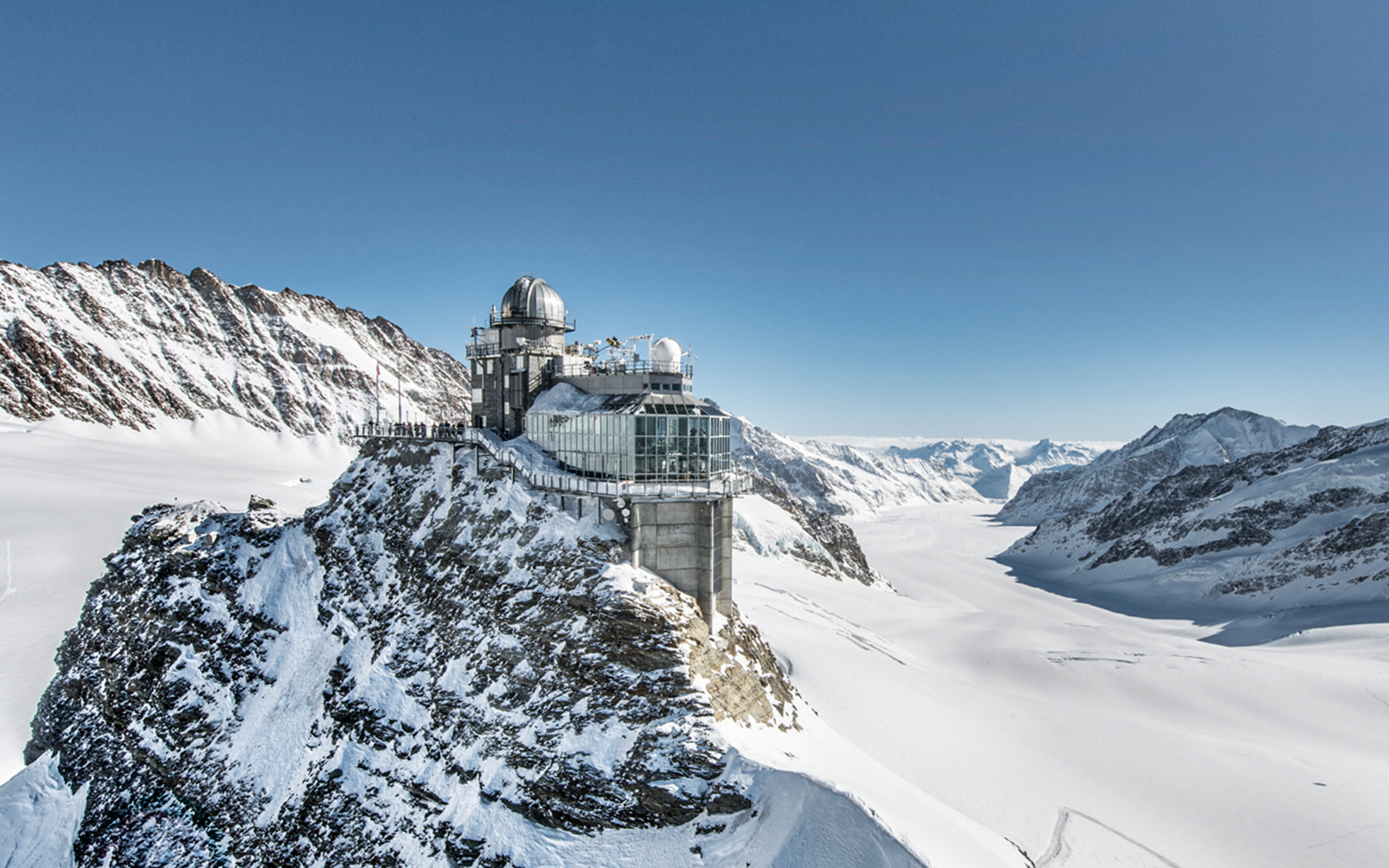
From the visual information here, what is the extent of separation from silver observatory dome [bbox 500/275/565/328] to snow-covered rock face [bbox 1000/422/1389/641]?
82400 millimetres

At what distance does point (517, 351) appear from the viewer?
42.6 meters

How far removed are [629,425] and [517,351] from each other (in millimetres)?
15377

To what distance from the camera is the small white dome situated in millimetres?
35531

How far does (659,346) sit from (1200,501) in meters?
121

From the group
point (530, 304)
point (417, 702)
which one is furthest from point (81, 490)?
point (417, 702)

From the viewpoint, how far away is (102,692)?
37.5m

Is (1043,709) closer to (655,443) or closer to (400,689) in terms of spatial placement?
(655,443)

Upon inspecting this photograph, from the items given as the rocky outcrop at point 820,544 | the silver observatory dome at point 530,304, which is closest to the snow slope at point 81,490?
the silver observatory dome at point 530,304

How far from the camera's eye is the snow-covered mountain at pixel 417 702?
22.0 meters

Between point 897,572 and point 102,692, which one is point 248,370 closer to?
point 102,692

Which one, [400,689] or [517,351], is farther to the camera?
[517,351]


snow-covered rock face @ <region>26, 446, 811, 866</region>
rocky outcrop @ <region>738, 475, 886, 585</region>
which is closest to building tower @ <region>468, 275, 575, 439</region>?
snow-covered rock face @ <region>26, 446, 811, 866</region>

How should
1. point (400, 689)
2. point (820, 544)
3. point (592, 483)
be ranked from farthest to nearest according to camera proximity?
1. point (820, 544)
2. point (592, 483)
3. point (400, 689)

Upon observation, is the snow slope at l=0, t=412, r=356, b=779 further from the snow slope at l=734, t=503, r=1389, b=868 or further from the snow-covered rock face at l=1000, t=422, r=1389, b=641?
the snow-covered rock face at l=1000, t=422, r=1389, b=641
